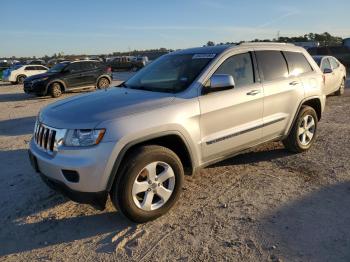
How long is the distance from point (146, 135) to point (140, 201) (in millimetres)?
723

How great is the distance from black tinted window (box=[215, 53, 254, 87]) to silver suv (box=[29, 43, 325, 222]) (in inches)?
0.5

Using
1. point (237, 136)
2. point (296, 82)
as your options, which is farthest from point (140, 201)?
point (296, 82)

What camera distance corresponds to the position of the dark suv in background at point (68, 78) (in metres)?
15.4

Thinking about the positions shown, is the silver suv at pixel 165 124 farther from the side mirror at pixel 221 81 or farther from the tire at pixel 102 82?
the tire at pixel 102 82

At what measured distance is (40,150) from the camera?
3.86 metres

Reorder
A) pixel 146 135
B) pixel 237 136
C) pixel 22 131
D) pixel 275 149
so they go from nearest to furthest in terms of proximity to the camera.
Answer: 1. pixel 146 135
2. pixel 237 136
3. pixel 275 149
4. pixel 22 131

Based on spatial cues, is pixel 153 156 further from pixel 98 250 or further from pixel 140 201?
pixel 98 250

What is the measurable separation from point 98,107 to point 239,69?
198cm

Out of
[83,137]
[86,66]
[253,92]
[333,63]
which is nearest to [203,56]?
[253,92]

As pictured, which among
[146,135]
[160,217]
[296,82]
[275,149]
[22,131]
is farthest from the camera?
[22,131]

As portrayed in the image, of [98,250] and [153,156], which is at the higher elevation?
[153,156]

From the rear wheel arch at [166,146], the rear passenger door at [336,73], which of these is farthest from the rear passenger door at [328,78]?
the rear wheel arch at [166,146]

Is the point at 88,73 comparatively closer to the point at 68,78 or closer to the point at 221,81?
the point at 68,78

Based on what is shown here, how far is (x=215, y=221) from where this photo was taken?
149 inches
